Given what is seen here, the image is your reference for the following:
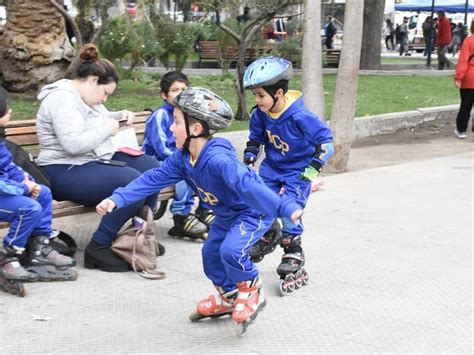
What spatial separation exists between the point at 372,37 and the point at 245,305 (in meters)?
20.2

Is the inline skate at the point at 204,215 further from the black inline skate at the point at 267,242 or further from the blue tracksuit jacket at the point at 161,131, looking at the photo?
the black inline skate at the point at 267,242

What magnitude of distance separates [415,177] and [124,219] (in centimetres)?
454

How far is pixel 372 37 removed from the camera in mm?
23734

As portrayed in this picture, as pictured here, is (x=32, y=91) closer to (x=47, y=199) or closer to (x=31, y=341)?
(x=47, y=199)

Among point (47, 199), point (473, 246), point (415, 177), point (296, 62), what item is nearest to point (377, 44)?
point (296, 62)

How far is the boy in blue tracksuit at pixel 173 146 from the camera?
21.9 ft

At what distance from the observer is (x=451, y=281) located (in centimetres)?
572

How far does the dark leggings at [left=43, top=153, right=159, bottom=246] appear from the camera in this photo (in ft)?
19.1

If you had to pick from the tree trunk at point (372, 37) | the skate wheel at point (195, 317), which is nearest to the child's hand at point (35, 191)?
the skate wheel at point (195, 317)

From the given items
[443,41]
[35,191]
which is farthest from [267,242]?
[443,41]

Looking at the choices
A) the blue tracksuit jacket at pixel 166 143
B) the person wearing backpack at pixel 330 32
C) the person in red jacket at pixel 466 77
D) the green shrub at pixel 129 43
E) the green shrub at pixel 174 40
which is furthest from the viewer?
the person wearing backpack at pixel 330 32

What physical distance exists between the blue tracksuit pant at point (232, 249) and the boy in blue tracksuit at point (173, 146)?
1992 mm

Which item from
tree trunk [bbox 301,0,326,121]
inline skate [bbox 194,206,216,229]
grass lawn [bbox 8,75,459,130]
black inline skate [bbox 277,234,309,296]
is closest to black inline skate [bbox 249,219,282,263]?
black inline skate [bbox 277,234,309,296]

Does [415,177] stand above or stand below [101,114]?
below
